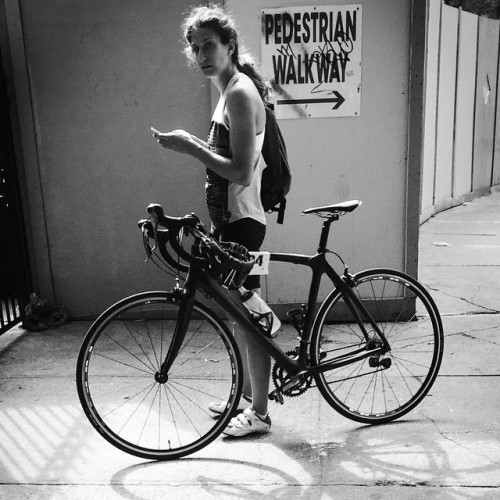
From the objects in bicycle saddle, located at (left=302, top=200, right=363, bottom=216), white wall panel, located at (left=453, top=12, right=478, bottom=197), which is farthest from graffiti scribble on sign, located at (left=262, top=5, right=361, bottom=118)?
white wall panel, located at (left=453, top=12, right=478, bottom=197)

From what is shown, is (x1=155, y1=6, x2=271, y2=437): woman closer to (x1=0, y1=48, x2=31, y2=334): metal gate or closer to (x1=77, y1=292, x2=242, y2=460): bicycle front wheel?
(x1=77, y1=292, x2=242, y2=460): bicycle front wheel

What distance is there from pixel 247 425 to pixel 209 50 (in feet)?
6.37

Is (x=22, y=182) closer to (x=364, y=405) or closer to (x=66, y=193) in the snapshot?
(x=66, y=193)

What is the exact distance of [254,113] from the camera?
310cm

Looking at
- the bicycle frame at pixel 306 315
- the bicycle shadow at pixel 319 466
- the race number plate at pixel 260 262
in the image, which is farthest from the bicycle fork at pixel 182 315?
the bicycle shadow at pixel 319 466

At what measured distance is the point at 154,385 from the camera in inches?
154

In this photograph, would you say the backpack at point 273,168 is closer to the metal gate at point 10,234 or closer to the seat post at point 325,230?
the seat post at point 325,230

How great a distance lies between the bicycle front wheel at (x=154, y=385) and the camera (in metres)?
3.17

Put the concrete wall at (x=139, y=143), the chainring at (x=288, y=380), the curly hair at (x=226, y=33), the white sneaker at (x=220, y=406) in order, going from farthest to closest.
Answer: the concrete wall at (x=139, y=143), the white sneaker at (x=220, y=406), the chainring at (x=288, y=380), the curly hair at (x=226, y=33)

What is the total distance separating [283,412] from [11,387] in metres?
1.78

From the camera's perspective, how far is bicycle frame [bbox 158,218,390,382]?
3176mm

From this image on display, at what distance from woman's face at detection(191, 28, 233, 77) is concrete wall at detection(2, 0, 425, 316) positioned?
1.83m

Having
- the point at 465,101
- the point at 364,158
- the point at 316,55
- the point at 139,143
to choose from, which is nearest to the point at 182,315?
the point at 139,143

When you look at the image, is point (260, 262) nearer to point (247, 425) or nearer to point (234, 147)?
point (234, 147)
